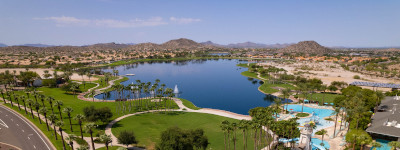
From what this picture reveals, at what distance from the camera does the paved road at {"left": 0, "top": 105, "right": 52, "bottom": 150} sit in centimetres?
4542

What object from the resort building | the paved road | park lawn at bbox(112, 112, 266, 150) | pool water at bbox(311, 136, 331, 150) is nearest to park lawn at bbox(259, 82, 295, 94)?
park lawn at bbox(112, 112, 266, 150)

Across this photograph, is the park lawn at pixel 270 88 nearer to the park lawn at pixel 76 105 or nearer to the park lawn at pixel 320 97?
the park lawn at pixel 320 97

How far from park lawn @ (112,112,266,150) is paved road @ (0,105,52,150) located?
15908mm

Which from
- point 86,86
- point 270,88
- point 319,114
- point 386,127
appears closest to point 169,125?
point 319,114

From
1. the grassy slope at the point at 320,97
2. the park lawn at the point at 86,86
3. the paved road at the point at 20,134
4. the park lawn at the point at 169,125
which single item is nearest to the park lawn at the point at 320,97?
the grassy slope at the point at 320,97

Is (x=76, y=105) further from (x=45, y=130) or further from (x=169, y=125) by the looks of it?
(x=169, y=125)

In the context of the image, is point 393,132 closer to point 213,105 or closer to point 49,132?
point 213,105

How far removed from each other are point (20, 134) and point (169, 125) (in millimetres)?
36627

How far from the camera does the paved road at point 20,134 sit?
45.4m

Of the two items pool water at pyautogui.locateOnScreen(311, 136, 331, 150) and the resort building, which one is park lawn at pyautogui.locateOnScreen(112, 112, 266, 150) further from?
the resort building

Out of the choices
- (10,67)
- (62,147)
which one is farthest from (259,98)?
(10,67)

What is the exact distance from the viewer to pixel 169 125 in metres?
62.5

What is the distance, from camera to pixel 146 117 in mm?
68312

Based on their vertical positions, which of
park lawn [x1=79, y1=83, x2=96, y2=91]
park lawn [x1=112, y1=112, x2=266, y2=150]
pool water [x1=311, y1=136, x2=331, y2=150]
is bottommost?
park lawn [x1=112, y1=112, x2=266, y2=150]
